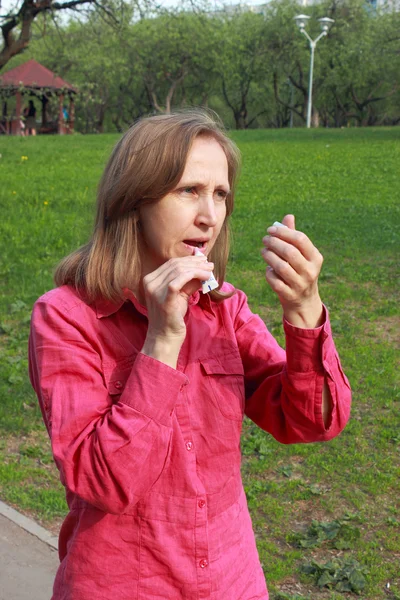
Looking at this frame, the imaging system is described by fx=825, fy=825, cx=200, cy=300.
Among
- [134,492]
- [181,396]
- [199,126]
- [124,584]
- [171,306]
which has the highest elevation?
[199,126]

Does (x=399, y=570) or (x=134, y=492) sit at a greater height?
(x=134, y=492)

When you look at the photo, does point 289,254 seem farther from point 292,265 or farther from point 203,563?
point 203,563

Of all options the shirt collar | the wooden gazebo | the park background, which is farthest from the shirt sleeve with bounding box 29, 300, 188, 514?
the wooden gazebo

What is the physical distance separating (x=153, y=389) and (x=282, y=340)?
4.90 meters

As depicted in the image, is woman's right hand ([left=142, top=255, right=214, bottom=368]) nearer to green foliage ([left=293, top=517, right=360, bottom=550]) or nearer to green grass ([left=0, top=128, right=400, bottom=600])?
green grass ([left=0, top=128, right=400, bottom=600])

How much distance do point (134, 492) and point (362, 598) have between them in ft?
7.20

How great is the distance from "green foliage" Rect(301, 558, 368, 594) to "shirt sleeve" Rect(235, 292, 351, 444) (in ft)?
5.81

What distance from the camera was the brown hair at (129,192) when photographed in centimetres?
187

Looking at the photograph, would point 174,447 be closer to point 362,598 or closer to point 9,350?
point 362,598

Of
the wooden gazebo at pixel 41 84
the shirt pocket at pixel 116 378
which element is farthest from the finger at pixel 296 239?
the wooden gazebo at pixel 41 84

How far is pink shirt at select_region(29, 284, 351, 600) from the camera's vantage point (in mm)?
1644

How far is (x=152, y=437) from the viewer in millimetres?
1642

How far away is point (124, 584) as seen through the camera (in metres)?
1.75

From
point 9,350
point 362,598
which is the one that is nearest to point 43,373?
point 362,598
